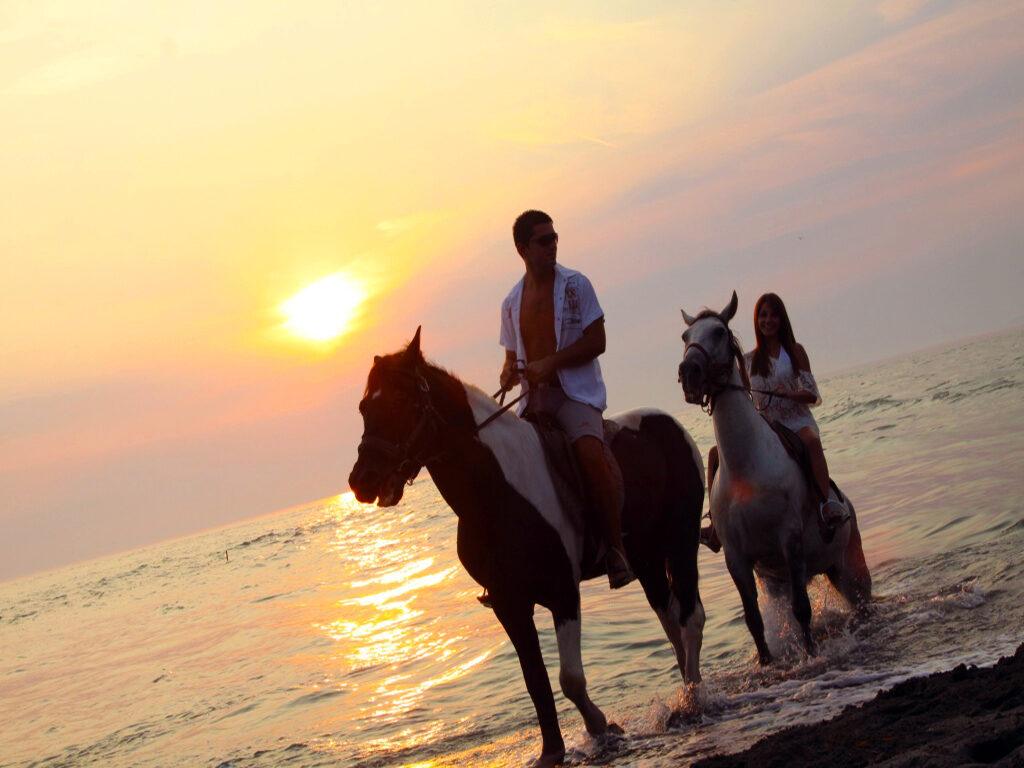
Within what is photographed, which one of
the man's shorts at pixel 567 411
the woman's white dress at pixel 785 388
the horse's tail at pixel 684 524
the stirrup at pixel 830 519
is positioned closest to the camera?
the man's shorts at pixel 567 411

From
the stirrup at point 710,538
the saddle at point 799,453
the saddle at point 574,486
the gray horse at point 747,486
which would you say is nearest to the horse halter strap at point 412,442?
the saddle at point 574,486

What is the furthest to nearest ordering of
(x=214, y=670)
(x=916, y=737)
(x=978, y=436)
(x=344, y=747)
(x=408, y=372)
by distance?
(x=978, y=436) < (x=214, y=670) < (x=344, y=747) < (x=408, y=372) < (x=916, y=737)

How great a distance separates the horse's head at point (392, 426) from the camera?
5863mm

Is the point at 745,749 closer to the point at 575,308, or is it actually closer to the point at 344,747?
the point at 575,308

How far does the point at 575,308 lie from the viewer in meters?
7.00

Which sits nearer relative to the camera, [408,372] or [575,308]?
[408,372]

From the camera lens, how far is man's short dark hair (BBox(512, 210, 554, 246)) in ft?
23.0

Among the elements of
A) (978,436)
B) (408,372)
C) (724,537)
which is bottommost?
(978,436)

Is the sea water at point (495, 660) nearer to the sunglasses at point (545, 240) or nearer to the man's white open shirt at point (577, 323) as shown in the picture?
the man's white open shirt at point (577, 323)

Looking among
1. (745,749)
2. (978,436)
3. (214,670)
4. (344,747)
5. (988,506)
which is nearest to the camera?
(745,749)

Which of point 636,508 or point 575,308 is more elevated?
point 575,308

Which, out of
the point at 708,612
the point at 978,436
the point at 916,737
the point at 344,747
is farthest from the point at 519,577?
the point at 978,436

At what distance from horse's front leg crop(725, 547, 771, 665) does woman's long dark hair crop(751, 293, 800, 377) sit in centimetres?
185

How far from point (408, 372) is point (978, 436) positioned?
62.2 ft
